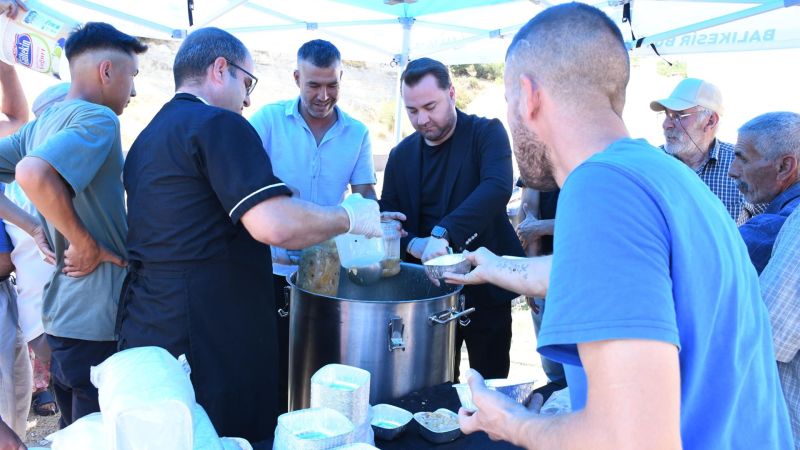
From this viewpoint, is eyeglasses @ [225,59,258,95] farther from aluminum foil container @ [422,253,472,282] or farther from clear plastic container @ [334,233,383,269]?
aluminum foil container @ [422,253,472,282]

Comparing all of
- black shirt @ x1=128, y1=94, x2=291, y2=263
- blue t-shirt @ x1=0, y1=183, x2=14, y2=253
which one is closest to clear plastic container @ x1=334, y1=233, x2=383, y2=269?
black shirt @ x1=128, y1=94, x2=291, y2=263

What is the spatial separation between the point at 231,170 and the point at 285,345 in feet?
5.98

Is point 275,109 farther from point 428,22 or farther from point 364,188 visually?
point 428,22

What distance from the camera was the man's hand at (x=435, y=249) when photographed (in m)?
2.74

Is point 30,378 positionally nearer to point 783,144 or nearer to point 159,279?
point 159,279

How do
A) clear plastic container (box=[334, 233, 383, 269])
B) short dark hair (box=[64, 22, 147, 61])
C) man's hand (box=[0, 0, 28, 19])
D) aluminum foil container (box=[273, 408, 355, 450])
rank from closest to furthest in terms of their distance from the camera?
aluminum foil container (box=[273, 408, 355, 450]), short dark hair (box=[64, 22, 147, 61]), clear plastic container (box=[334, 233, 383, 269]), man's hand (box=[0, 0, 28, 19])

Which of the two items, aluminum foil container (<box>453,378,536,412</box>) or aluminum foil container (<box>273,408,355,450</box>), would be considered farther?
aluminum foil container (<box>453,378,536,412</box>)

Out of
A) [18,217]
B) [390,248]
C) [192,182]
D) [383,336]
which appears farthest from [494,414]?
[18,217]

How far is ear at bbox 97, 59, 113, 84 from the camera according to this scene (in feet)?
8.14

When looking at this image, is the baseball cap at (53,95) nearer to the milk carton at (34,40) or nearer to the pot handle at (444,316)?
the milk carton at (34,40)

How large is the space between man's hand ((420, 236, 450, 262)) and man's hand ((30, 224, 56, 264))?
1643 millimetres

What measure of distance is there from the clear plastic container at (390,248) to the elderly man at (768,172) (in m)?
1.45

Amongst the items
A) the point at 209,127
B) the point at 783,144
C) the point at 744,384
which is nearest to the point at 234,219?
the point at 209,127

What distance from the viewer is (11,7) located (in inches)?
111
